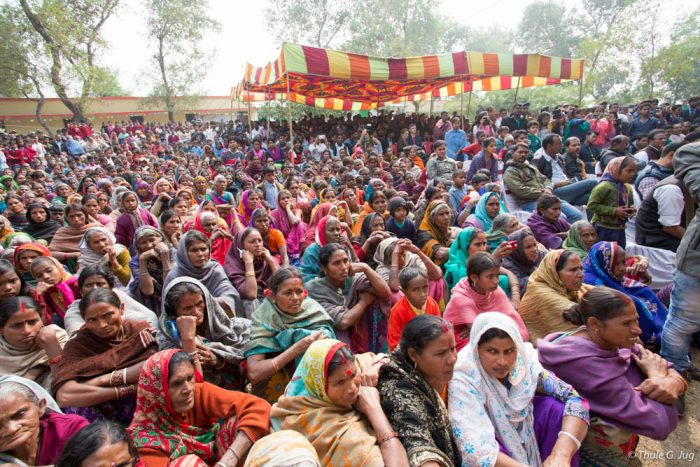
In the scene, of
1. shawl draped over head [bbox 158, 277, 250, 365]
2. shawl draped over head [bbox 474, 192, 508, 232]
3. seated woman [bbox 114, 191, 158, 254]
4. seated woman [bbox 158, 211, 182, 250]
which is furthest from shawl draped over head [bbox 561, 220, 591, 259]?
seated woman [bbox 114, 191, 158, 254]

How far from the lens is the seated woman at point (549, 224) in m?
3.95

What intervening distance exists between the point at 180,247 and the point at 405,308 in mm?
1910

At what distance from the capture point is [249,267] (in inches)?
134

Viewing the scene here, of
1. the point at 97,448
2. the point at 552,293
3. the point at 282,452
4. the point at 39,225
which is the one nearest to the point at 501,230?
the point at 552,293

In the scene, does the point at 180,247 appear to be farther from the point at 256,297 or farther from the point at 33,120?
the point at 33,120

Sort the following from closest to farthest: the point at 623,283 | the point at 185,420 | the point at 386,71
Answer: the point at 185,420, the point at 623,283, the point at 386,71

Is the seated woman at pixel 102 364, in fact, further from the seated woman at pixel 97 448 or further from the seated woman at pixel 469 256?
the seated woman at pixel 469 256

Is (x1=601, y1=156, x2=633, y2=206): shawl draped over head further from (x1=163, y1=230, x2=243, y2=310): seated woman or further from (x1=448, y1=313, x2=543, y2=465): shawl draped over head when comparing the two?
(x1=163, y1=230, x2=243, y2=310): seated woman

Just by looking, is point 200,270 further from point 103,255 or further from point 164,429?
point 164,429

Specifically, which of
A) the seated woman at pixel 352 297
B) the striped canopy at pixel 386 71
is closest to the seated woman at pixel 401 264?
the seated woman at pixel 352 297

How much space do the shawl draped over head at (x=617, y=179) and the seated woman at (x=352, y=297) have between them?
9.15 ft

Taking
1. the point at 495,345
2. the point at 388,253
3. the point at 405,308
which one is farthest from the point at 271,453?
the point at 388,253

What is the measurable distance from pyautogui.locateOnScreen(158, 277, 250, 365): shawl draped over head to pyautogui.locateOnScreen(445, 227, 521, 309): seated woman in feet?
6.26

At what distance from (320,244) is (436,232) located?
1.36 meters
